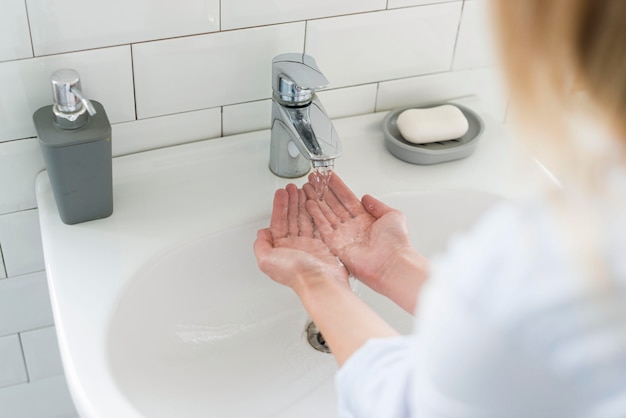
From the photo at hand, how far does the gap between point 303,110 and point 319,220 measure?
12 cm

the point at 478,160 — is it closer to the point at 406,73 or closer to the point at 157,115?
the point at 406,73

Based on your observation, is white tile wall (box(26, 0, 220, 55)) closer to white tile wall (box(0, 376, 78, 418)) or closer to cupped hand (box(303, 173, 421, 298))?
cupped hand (box(303, 173, 421, 298))

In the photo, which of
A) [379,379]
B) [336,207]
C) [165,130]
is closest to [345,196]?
[336,207]

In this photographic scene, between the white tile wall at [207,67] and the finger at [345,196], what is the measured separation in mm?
144

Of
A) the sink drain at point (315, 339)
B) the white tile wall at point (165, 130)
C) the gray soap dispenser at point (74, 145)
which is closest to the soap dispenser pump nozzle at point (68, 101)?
the gray soap dispenser at point (74, 145)

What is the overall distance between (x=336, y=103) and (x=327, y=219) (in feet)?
0.65

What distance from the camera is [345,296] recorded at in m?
0.76

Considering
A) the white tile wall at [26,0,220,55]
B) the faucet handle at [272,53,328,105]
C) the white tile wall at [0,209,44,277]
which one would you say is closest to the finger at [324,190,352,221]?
the faucet handle at [272,53,328,105]

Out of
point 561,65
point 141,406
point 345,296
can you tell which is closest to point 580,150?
point 561,65

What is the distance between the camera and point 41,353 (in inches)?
42.4

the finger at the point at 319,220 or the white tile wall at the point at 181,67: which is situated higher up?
the white tile wall at the point at 181,67

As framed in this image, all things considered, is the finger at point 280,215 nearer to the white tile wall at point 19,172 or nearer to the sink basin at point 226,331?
the sink basin at point 226,331

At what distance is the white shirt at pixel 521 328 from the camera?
438mm

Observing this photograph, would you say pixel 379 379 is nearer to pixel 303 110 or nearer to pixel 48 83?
pixel 303 110
